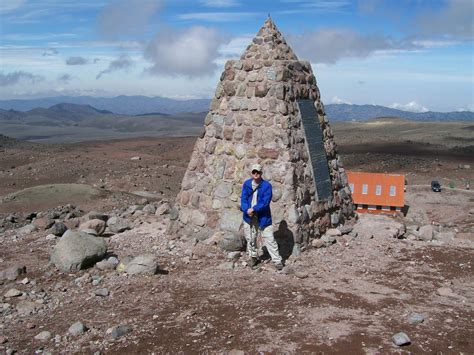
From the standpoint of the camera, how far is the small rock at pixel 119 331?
238 inches

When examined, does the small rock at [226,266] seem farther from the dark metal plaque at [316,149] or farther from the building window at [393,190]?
the building window at [393,190]

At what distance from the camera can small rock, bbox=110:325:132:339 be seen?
6055mm

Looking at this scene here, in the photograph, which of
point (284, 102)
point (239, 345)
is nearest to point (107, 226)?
point (284, 102)

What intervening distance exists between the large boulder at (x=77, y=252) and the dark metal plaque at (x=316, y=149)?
4595 mm

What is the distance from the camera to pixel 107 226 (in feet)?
38.9

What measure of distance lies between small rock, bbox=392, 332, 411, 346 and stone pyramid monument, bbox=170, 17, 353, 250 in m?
3.39

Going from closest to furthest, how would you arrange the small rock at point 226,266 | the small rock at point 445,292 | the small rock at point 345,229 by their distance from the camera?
the small rock at point 445,292 < the small rock at point 226,266 < the small rock at point 345,229

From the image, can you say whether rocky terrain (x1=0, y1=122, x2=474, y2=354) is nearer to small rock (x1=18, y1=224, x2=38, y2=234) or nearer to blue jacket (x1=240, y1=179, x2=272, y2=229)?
small rock (x1=18, y1=224, x2=38, y2=234)

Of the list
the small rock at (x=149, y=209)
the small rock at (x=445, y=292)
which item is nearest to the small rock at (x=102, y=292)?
the small rock at (x=445, y=292)

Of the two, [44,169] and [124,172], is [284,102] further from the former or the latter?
[44,169]

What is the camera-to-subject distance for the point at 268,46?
9766mm

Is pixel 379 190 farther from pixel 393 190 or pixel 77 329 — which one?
pixel 77 329

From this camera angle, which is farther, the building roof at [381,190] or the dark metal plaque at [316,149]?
the building roof at [381,190]

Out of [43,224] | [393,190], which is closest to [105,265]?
[43,224]
